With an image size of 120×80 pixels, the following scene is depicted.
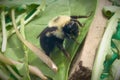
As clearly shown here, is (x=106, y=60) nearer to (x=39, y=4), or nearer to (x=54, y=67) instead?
(x=54, y=67)

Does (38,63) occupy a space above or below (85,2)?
below

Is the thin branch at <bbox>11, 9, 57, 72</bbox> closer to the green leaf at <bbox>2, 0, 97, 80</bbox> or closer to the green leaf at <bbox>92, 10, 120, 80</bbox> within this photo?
the green leaf at <bbox>2, 0, 97, 80</bbox>

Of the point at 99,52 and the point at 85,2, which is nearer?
the point at 99,52

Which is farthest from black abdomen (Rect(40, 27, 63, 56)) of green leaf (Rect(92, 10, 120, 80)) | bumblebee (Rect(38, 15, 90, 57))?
green leaf (Rect(92, 10, 120, 80))

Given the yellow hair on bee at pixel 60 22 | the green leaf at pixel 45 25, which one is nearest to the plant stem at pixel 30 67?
the green leaf at pixel 45 25

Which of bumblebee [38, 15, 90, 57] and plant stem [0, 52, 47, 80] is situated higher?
bumblebee [38, 15, 90, 57]

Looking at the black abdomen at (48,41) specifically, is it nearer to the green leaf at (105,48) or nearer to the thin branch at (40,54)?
the thin branch at (40,54)

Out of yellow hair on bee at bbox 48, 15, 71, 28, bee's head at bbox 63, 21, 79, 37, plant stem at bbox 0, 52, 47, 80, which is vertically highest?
yellow hair on bee at bbox 48, 15, 71, 28

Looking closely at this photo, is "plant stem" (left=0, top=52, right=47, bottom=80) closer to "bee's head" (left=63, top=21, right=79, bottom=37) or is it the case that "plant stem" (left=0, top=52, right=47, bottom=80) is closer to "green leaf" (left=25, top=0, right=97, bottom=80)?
"green leaf" (left=25, top=0, right=97, bottom=80)

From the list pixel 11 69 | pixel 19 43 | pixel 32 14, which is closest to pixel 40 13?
pixel 32 14
